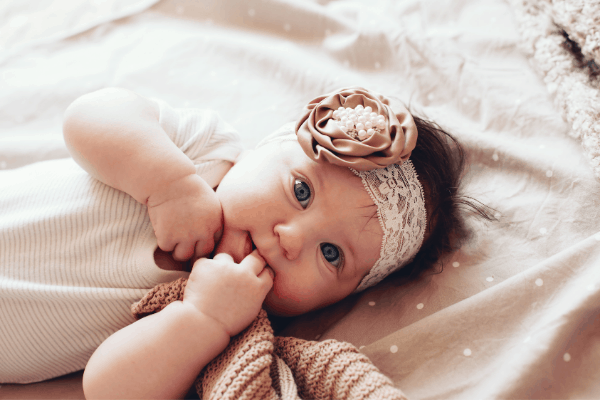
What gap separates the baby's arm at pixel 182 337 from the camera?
0.91m

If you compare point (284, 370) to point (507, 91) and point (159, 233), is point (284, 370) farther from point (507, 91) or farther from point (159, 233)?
point (507, 91)

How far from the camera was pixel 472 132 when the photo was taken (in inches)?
53.2

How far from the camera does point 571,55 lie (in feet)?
4.26

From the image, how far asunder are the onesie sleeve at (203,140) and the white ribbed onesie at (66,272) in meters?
0.19

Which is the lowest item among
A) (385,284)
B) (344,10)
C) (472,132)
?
(385,284)

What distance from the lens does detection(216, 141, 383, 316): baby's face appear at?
1024mm

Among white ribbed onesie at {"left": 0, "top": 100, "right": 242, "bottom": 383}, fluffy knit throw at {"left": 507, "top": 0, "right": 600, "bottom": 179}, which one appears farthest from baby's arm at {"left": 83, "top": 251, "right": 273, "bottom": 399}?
fluffy knit throw at {"left": 507, "top": 0, "right": 600, "bottom": 179}

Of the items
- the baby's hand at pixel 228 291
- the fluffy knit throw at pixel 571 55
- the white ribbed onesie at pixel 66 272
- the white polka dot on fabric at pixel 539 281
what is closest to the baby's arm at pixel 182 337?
the baby's hand at pixel 228 291

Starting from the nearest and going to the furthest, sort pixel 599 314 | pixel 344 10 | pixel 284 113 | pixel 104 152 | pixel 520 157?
pixel 599 314 < pixel 104 152 < pixel 520 157 < pixel 284 113 < pixel 344 10

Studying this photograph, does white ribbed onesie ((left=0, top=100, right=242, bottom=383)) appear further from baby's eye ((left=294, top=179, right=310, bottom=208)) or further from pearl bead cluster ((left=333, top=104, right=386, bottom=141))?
pearl bead cluster ((left=333, top=104, right=386, bottom=141))

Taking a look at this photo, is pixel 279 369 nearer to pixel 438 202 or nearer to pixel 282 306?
pixel 282 306

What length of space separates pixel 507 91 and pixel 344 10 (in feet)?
2.29

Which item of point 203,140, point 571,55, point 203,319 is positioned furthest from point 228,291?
point 571,55

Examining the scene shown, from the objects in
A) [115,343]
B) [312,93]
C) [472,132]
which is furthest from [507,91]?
[115,343]
